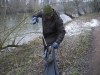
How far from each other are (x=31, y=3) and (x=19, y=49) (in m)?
2.38

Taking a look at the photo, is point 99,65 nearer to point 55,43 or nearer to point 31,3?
point 55,43

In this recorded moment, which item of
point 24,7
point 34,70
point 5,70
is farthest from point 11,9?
point 34,70

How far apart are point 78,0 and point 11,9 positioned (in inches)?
780

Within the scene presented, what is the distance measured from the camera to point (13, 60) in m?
6.11

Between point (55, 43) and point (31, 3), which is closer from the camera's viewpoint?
point (55, 43)

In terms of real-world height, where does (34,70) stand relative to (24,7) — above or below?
below

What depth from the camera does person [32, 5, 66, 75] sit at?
136 inches

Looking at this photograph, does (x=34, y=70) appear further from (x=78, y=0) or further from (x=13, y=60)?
(x=78, y=0)

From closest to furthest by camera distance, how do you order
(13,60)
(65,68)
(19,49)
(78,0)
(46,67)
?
(46,67)
(65,68)
(13,60)
(19,49)
(78,0)

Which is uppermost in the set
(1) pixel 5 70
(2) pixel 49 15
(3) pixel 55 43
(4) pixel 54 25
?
(2) pixel 49 15

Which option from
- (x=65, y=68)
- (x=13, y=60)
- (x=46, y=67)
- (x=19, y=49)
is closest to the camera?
(x=46, y=67)

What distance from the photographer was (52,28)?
11.9 ft

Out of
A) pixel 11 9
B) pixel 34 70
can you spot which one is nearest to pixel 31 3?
pixel 11 9

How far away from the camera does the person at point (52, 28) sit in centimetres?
346
